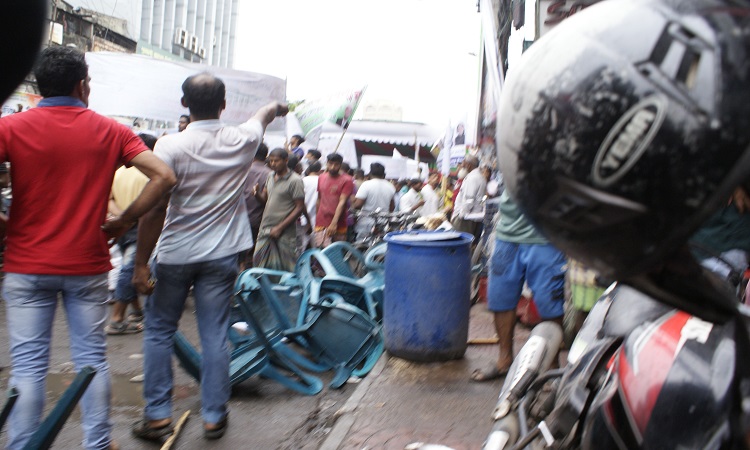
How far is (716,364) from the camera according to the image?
1274mm

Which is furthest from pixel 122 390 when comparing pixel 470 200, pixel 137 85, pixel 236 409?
pixel 470 200

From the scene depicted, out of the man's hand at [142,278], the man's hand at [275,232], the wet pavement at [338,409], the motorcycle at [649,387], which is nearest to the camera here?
the motorcycle at [649,387]

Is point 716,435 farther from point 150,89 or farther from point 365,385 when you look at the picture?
point 150,89

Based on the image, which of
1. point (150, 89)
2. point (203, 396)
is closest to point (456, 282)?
point (203, 396)

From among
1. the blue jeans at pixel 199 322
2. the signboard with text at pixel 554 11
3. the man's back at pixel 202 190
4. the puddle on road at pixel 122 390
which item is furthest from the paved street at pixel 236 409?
the signboard with text at pixel 554 11

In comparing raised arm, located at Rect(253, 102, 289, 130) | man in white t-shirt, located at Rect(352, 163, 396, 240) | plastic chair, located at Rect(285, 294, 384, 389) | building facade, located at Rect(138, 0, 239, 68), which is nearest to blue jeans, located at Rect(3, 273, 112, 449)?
raised arm, located at Rect(253, 102, 289, 130)

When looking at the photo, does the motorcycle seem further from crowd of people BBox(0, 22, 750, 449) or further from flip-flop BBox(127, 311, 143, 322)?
flip-flop BBox(127, 311, 143, 322)

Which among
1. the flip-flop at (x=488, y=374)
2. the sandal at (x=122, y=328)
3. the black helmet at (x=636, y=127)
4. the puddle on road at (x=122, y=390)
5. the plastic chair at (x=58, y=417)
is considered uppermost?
the black helmet at (x=636, y=127)

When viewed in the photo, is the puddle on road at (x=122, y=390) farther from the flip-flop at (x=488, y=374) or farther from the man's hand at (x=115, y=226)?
the flip-flop at (x=488, y=374)

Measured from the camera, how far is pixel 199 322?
356cm

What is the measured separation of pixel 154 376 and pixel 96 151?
127 centimetres

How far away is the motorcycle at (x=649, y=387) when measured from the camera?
1.21 m

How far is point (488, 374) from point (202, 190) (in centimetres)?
219

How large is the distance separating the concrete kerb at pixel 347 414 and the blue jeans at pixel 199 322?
62 cm
